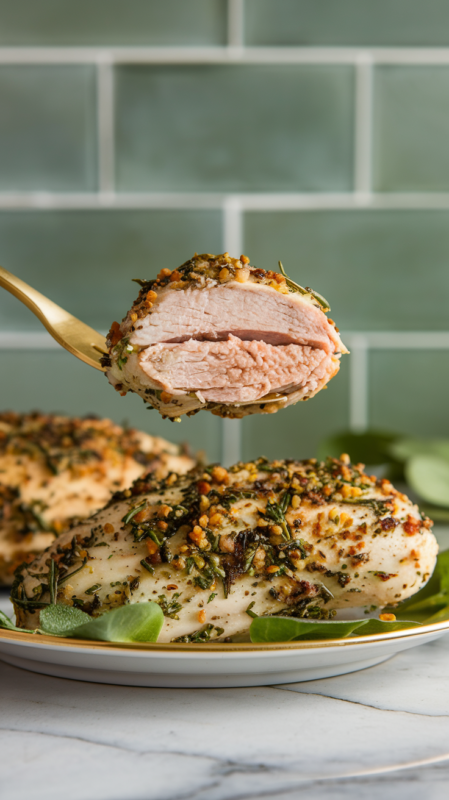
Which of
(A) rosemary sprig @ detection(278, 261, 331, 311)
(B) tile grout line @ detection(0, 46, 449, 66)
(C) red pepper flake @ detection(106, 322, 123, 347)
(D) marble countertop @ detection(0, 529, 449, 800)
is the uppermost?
(B) tile grout line @ detection(0, 46, 449, 66)

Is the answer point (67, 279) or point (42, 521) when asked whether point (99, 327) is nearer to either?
point (67, 279)

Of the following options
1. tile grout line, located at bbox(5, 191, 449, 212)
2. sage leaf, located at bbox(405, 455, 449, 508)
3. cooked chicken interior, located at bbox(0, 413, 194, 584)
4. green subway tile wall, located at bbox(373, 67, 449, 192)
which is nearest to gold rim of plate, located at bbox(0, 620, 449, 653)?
cooked chicken interior, located at bbox(0, 413, 194, 584)

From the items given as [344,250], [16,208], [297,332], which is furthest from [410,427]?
[297,332]

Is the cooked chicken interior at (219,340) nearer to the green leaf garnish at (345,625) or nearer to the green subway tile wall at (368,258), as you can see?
the green leaf garnish at (345,625)

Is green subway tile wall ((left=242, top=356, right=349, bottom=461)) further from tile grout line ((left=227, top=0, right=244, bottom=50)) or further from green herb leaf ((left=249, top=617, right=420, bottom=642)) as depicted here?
green herb leaf ((left=249, top=617, right=420, bottom=642))

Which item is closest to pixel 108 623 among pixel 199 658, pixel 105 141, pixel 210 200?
pixel 199 658

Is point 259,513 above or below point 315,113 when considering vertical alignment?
below

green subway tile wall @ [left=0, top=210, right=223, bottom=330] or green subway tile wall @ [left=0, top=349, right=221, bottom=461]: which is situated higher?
green subway tile wall @ [left=0, top=210, right=223, bottom=330]
